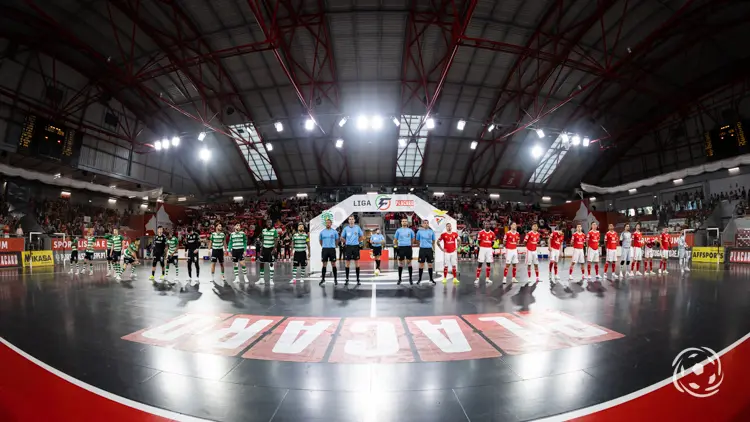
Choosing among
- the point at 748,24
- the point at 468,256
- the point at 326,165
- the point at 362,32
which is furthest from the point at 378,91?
the point at 748,24

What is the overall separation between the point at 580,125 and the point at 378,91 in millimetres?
20087

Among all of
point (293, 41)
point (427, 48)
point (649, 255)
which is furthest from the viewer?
point (427, 48)

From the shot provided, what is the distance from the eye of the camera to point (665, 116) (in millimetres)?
28562

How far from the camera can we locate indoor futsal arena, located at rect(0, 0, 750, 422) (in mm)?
3461

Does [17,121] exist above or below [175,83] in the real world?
below

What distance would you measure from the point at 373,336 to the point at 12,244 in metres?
23.8

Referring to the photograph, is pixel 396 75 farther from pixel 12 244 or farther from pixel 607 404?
pixel 12 244

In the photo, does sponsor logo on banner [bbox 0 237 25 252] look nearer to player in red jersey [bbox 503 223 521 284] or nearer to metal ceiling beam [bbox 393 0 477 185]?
metal ceiling beam [bbox 393 0 477 185]

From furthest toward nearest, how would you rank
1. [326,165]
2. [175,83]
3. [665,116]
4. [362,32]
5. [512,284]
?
[326,165] < [665,116] < [175,83] < [362,32] < [512,284]

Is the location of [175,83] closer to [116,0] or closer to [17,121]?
[116,0]

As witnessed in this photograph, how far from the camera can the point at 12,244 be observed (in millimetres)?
17406

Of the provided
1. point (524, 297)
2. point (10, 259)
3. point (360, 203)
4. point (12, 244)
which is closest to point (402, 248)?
point (524, 297)

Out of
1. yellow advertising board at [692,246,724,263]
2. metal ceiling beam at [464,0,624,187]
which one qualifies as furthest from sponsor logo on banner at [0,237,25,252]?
yellow advertising board at [692,246,724,263]

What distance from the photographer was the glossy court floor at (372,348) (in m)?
2.97
